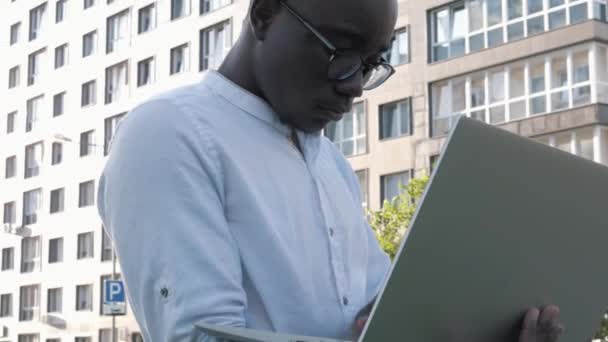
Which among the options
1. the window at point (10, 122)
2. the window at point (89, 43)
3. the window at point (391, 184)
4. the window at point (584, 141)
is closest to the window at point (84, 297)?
the window at point (89, 43)

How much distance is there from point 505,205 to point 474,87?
24.7m

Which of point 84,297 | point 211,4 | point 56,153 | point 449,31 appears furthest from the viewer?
point 56,153

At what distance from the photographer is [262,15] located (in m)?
1.99

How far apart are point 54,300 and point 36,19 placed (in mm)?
12336

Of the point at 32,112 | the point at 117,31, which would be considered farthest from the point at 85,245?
the point at 117,31

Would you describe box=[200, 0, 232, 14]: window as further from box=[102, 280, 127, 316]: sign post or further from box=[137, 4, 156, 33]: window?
box=[102, 280, 127, 316]: sign post

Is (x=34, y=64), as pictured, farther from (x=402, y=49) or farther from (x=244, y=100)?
(x=244, y=100)

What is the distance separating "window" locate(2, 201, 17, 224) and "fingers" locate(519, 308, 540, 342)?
44.6 meters

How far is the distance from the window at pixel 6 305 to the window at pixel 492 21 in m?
24.5

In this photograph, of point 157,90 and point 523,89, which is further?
point 157,90

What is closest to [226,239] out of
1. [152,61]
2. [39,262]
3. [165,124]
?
[165,124]

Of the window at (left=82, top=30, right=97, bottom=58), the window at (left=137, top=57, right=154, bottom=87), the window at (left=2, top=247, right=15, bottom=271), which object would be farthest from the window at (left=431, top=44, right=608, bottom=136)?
the window at (left=2, top=247, right=15, bottom=271)

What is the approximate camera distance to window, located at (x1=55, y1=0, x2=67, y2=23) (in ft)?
142

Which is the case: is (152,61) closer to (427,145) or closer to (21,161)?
(21,161)
